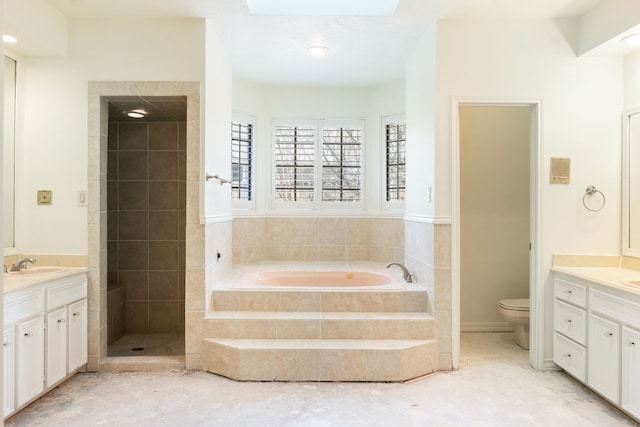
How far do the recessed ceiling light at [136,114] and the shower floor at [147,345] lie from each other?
2.04 meters

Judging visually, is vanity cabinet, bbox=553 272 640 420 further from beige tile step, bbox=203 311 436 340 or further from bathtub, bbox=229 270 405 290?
bathtub, bbox=229 270 405 290

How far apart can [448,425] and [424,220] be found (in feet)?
4.93

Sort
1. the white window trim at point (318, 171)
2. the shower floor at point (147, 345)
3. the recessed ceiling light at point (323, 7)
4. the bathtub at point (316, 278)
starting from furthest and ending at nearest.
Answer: the white window trim at point (318, 171) → the bathtub at point (316, 278) → the shower floor at point (147, 345) → the recessed ceiling light at point (323, 7)

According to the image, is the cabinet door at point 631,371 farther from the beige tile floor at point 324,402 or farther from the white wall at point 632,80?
the white wall at point 632,80

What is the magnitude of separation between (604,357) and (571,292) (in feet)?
1.55

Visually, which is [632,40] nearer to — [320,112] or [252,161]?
[320,112]

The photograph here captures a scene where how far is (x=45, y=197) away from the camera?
3002mm

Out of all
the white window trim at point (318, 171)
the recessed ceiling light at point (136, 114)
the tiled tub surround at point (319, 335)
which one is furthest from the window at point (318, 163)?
the tiled tub surround at point (319, 335)

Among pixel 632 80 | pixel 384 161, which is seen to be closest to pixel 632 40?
pixel 632 80

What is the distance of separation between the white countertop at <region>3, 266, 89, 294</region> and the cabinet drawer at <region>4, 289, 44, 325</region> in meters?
0.05

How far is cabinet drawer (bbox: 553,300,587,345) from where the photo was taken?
2700mm

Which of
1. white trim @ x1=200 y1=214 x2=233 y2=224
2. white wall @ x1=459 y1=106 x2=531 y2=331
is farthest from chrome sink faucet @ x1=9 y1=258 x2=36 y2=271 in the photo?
white wall @ x1=459 y1=106 x2=531 y2=331

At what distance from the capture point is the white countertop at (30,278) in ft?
7.51

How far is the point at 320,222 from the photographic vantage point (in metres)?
4.71
